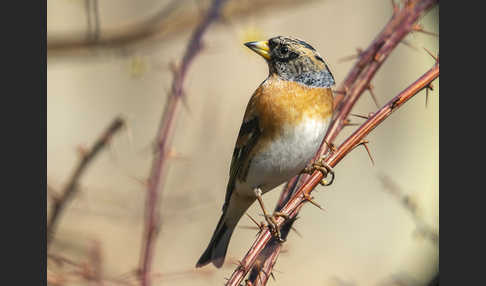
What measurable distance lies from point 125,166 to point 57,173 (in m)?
1.17

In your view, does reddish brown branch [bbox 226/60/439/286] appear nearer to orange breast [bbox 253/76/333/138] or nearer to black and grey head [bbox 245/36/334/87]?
orange breast [bbox 253/76/333/138]

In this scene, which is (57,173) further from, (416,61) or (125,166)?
(416,61)

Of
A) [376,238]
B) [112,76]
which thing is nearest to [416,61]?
[376,238]

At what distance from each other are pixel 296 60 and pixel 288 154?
0.60 m

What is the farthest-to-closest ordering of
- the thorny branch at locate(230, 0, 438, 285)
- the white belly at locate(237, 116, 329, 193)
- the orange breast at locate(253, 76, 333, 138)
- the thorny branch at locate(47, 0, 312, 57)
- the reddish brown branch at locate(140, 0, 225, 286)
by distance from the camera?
the thorny branch at locate(47, 0, 312, 57), the orange breast at locate(253, 76, 333, 138), the white belly at locate(237, 116, 329, 193), the thorny branch at locate(230, 0, 438, 285), the reddish brown branch at locate(140, 0, 225, 286)

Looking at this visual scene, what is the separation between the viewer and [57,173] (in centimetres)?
995

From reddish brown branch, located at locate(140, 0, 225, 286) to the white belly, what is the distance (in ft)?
2.69

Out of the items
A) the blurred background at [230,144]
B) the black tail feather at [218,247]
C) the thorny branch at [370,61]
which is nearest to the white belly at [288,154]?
the thorny branch at [370,61]

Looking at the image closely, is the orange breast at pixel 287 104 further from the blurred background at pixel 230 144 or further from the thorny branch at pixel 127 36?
the blurred background at pixel 230 144

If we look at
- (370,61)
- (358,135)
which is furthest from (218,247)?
(358,135)

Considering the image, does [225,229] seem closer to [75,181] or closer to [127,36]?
[75,181]

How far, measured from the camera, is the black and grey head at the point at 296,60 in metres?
3.76

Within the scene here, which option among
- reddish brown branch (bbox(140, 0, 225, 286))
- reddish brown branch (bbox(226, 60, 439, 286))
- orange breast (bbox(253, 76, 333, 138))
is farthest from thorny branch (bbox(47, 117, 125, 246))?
orange breast (bbox(253, 76, 333, 138))

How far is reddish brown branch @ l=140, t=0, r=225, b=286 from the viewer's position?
2.60m
